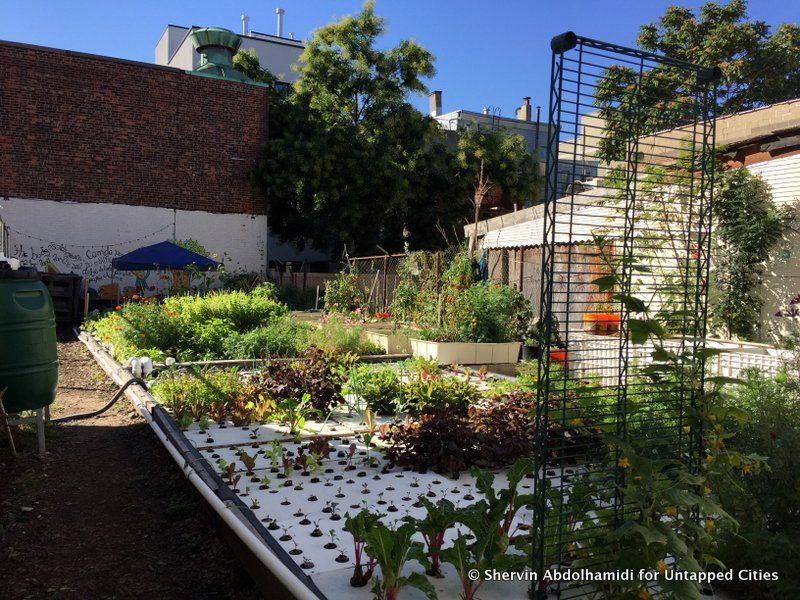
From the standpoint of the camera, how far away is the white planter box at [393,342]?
9.55 m

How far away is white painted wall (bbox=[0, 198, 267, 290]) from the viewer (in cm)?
1718

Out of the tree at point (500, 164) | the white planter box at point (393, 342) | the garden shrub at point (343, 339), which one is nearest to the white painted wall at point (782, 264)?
the white planter box at point (393, 342)

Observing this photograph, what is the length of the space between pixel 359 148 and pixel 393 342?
13048 millimetres

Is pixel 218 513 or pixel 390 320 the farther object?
pixel 390 320

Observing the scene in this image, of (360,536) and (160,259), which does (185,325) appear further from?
(360,536)

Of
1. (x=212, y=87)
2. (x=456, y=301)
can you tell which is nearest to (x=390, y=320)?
(x=456, y=301)

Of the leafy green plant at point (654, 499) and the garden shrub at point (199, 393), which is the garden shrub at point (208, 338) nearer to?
the garden shrub at point (199, 393)

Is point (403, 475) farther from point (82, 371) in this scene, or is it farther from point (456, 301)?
point (82, 371)

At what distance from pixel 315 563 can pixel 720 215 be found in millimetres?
6691

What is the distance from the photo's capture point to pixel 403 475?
13.9ft

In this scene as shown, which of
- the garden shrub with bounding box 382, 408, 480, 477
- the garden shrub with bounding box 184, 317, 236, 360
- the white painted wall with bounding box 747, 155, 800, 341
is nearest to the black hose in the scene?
the garden shrub with bounding box 184, 317, 236, 360

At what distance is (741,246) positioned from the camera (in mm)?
7316

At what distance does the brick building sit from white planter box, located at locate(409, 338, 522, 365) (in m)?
9.79

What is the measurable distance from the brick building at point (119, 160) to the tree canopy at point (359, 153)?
147cm
